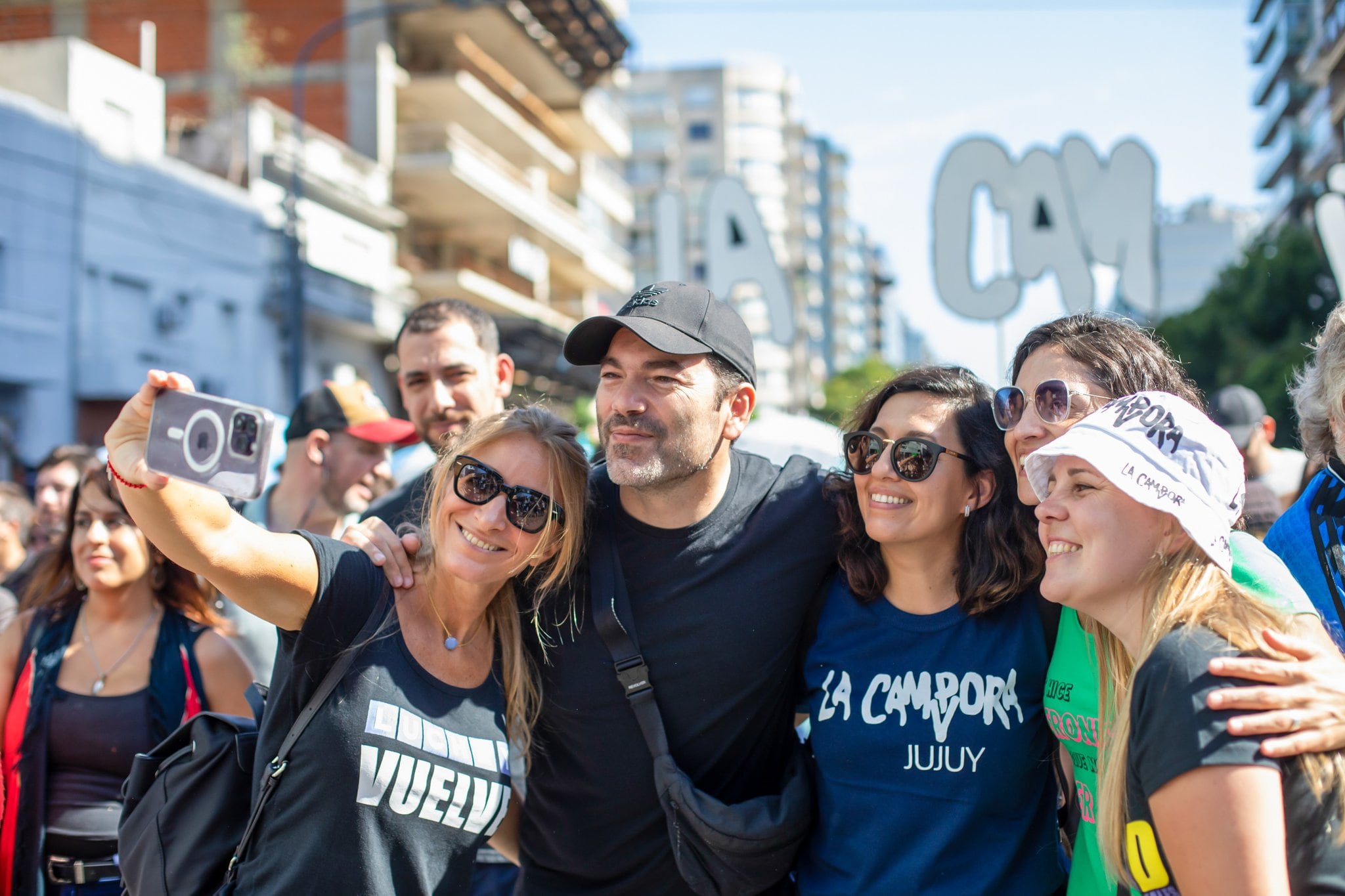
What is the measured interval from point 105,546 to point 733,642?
226cm

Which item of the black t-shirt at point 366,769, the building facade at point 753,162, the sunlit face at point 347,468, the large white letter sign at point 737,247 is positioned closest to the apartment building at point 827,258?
the building facade at point 753,162

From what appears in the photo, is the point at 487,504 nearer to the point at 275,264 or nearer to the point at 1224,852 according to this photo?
the point at 1224,852

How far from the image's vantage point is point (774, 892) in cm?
323

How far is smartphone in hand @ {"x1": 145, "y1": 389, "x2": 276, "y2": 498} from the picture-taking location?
2.22 metres

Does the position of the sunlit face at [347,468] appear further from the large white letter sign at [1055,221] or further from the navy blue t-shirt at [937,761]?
the large white letter sign at [1055,221]

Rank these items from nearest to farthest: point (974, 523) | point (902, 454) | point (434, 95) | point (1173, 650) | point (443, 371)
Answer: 1. point (1173, 650)
2. point (902, 454)
3. point (974, 523)
4. point (443, 371)
5. point (434, 95)

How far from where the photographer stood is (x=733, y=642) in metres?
3.24

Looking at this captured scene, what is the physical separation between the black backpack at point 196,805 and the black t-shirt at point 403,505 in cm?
105

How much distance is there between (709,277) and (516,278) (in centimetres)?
2014

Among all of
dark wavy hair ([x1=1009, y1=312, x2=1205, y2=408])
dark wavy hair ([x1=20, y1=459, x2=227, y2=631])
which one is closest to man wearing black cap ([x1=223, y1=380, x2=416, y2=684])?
dark wavy hair ([x1=20, y1=459, x2=227, y2=631])

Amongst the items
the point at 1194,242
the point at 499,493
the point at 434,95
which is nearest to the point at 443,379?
the point at 499,493

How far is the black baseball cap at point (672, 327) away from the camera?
3.36 metres

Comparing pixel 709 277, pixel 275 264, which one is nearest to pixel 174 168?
pixel 275 264

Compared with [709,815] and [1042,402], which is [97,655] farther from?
[1042,402]
